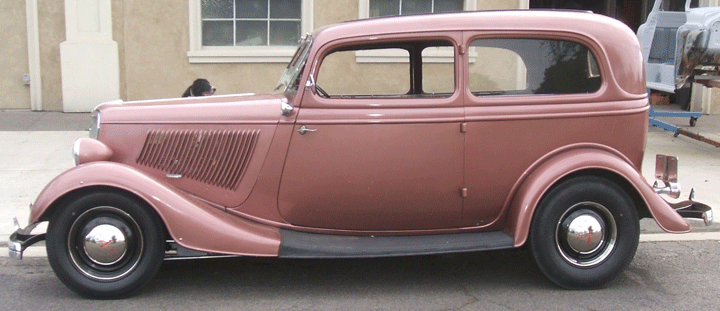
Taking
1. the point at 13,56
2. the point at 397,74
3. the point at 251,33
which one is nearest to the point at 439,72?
the point at 397,74

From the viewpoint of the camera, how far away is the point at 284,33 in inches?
440

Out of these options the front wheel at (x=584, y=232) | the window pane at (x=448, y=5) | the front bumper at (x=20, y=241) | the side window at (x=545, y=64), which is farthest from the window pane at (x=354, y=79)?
the window pane at (x=448, y=5)

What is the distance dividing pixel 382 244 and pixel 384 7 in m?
7.38

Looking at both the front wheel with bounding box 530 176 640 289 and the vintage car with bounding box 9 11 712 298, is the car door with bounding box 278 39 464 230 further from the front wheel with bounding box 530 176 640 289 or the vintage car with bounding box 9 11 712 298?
the front wheel with bounding box 530 176 640 289

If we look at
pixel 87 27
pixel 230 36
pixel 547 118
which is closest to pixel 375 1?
pixel 230 36

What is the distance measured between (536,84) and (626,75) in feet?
1.91

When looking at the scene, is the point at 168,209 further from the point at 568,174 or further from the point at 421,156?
the point at 568,174

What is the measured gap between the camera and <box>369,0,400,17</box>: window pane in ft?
36.8

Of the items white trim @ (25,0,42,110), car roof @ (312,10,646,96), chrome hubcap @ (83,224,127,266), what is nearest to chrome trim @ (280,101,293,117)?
car roof @ (312,10,646,96)

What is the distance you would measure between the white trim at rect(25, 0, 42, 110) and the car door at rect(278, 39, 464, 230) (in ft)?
26.8

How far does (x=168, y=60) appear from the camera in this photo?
1095 cm

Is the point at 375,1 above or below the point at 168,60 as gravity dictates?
above

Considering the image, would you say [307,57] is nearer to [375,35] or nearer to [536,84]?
[375,35]

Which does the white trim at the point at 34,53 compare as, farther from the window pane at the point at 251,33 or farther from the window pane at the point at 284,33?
the window pane at the point at 284,33
